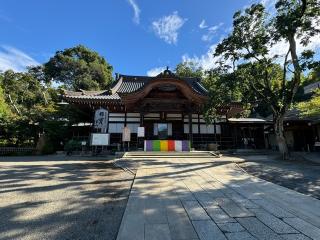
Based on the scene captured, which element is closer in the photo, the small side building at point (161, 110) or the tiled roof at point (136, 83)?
the small side building at point (161, 110)

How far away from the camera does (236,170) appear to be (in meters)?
10.2

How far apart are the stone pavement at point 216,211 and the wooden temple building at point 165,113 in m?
10.3

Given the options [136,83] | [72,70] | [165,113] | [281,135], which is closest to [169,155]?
[165,113]

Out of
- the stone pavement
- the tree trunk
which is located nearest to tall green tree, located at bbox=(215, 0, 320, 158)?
the tree trunk

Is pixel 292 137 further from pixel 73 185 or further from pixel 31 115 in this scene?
pixel 31 115

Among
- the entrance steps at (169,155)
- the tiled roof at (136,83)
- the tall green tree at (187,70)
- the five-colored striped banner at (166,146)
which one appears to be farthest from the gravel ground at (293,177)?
the tall green tree at (187,70)

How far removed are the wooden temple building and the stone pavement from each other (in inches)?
407

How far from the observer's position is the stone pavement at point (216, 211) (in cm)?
394

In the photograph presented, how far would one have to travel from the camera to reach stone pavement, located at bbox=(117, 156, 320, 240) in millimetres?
3936

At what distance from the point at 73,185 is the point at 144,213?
3.32 m

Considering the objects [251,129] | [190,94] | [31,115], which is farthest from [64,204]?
[251,129]

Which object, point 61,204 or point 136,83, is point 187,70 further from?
point 61,204

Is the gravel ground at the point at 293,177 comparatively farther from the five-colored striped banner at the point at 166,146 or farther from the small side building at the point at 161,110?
the small side building at the point at 161,110

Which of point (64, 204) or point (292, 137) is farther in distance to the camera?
point (292, 137)
